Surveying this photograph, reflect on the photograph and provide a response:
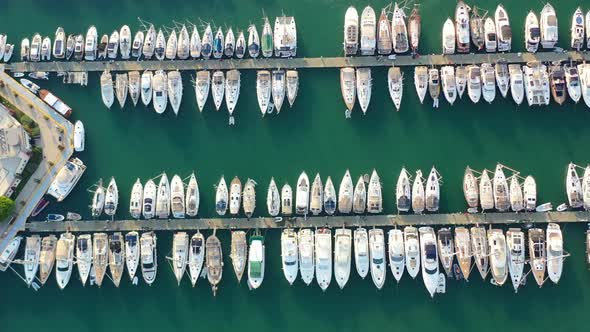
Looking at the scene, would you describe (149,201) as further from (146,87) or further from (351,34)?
(351,34)

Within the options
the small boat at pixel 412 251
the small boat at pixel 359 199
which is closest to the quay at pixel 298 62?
the small boat at pixel 359 199

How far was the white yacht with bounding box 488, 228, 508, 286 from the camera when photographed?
48219 millimetres

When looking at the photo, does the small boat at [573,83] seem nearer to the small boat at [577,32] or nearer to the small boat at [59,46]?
the small boat at [577,32]

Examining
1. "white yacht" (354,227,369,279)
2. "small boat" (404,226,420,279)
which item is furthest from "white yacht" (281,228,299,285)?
"small boat" (404,226,420,279)

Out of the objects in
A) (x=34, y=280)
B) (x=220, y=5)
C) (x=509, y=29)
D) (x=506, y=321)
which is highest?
(x=220, y=5)

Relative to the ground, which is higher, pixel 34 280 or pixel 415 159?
pixel 415 159

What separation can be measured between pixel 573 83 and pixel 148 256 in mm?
37642

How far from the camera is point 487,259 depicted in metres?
48.6

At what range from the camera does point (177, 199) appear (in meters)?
50.2

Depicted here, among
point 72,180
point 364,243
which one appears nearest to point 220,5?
point 72,180

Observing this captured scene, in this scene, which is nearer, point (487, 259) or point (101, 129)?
point (487, 259)

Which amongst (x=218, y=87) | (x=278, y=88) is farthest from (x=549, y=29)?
(x=218, y=87)

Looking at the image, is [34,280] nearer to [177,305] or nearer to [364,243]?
[177,305]

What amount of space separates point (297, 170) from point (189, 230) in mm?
10358
